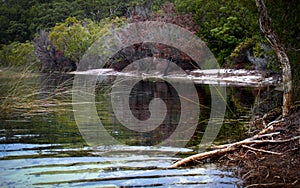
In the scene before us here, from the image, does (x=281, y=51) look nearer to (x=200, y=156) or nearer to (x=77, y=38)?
(x=200, y=156)

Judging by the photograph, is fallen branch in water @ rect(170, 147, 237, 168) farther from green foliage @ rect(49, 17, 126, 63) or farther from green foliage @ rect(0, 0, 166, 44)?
green foliage @ rect(0, 0, 166, 44)

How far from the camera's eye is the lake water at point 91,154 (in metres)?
4.00

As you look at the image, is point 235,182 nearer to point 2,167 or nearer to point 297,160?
point 297,160

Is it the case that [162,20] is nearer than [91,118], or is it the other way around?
[91,118]

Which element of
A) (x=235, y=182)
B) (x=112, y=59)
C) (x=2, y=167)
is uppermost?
(x=112, y=59)

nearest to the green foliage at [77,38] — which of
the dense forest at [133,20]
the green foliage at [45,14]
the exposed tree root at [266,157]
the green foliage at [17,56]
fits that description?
the dense forest at [133,20]

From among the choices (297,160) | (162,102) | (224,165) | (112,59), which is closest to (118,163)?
(224,165)

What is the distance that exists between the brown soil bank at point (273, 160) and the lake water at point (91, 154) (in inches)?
8.5

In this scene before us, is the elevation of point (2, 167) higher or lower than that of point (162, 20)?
lower

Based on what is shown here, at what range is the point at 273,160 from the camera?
439cm

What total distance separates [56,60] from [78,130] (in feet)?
100

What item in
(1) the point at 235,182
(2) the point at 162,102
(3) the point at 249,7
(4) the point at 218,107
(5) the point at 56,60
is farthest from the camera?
(5) the point at 56,60

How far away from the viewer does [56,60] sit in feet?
119

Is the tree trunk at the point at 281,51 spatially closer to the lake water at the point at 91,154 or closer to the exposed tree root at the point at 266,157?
the exposed tree root at the point at 266,157
